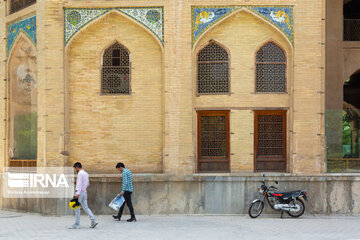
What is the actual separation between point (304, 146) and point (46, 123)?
6156 mm

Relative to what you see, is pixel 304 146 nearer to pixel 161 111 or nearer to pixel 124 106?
pixel 161 111

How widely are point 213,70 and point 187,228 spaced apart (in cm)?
412

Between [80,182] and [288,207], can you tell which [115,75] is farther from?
[288,207]

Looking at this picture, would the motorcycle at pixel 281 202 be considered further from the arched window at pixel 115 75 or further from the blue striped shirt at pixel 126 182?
the arched window at pixel 115 75

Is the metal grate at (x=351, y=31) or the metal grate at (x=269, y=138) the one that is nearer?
the metal grate at (x=269, y=138)

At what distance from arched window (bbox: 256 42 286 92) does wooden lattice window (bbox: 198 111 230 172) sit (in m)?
1.20

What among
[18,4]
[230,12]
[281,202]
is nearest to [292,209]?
[281,202]

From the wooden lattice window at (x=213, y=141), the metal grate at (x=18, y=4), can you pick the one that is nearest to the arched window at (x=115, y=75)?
the wooden lattice window at (x=213, y=141)

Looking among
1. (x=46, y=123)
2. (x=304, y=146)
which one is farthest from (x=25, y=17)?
(x=304, y=146)

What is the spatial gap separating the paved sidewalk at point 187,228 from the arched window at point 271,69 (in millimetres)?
3127

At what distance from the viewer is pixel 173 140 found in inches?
473

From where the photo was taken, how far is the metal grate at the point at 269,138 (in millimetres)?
12312

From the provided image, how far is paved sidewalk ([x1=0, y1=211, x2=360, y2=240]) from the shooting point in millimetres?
9249

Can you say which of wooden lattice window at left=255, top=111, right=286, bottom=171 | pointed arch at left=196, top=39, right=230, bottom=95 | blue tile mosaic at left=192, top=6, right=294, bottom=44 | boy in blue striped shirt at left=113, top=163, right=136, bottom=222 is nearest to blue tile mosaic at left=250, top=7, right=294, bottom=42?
blue tile mosaic at left=192, top=6, right=294, bottom=44
